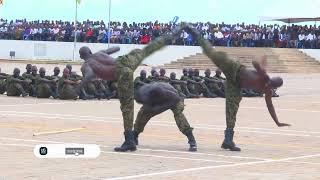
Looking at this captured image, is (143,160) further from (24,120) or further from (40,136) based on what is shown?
(24,120)

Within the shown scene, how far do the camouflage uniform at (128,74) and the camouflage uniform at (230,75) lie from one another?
0.85 metres

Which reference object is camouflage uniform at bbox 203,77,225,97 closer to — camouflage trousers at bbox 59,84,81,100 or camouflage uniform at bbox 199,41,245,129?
camouflage trousers at bbox 59,84,81,100

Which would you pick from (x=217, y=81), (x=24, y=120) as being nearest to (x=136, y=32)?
(x=217, y=81)

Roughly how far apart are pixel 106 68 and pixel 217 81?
1694cm

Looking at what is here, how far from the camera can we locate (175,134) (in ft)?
57.2

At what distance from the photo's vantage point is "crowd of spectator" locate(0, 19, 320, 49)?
57.5 meters

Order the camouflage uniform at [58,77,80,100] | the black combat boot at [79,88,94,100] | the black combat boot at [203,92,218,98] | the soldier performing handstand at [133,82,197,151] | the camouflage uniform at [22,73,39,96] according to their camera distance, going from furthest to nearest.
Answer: the black combat boot at [203,92,218,98]
the camouflage uniform at [22,73,39,96]
the black combat boot at [79,88,94,100]
the camouflage uniform at [58,77,80,100]
the soldier performing handstand at [133,82,197,151]

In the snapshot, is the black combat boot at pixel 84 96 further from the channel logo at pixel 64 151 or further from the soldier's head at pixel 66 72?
the channel logo at pixel 64 151

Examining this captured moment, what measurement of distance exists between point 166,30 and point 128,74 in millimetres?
40351

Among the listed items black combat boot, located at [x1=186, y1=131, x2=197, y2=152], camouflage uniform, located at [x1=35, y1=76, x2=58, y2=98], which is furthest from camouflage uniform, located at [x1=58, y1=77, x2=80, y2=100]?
black combat boot, located at [x1=186, y1=131, x2=197, y2=152]

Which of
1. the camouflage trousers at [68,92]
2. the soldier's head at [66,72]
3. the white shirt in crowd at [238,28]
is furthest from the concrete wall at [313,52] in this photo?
the soldier's head at [66,72]

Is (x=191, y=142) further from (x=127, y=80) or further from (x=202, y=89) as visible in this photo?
(x=202, y=89)

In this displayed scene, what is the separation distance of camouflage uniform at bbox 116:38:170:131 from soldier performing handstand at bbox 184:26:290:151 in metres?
0.67

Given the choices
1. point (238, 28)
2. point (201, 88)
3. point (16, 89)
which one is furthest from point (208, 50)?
point (238, 28)
